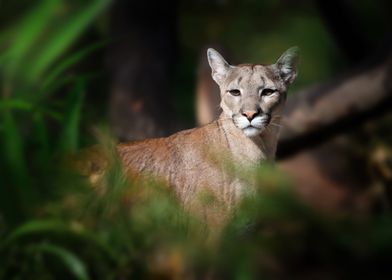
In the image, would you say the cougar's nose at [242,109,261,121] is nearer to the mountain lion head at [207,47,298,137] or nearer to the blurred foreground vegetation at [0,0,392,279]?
the mountain lion head at [207,47,298,137]

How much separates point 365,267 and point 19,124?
2.74 metres

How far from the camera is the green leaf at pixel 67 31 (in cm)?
409

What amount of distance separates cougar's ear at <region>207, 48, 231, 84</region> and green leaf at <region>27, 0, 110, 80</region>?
1992 millimetres

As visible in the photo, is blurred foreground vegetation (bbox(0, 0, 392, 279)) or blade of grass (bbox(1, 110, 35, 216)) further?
blade of grass (bbox(1, 110, 35, 216))

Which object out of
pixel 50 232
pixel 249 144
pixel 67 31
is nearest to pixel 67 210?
pixel 50 232

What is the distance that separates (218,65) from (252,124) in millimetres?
527

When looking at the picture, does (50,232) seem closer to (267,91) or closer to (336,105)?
(267,91)

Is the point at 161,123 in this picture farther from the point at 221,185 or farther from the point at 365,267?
the point at 365,267

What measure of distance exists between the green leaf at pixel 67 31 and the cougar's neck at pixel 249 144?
207cm

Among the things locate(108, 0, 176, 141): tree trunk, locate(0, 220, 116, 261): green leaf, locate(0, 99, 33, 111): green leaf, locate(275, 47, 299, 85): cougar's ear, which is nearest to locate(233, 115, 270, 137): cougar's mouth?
locate(275, 47, 299, 85): cougar's ear

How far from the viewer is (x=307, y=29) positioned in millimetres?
15992

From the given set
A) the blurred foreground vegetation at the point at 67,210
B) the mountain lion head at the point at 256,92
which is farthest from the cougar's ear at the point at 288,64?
the blurred foreground vegetation at the point at 67,210

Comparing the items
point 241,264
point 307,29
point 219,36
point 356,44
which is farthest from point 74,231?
point 307,29

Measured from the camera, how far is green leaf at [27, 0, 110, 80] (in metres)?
4.09
